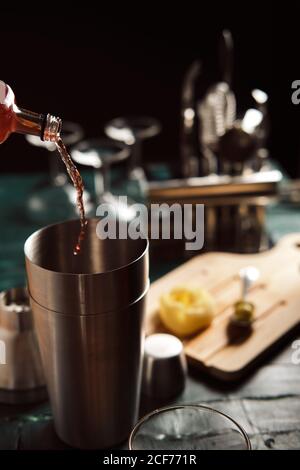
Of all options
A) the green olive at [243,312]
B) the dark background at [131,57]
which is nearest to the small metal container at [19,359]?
the green olive at [243,312]

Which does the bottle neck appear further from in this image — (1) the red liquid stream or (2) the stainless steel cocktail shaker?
(2) the stainless steel cocktail shaker

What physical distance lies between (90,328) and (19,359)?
0.26 m

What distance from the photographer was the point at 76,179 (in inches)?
39.9

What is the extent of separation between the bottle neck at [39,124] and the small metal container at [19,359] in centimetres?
33

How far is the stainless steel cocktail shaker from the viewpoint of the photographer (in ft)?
2.92

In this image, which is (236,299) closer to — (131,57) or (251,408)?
(251,408)

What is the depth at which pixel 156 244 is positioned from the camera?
1.65 meters

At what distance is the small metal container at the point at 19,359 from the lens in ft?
3.61

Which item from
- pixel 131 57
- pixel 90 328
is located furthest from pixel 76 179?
pixel 131 57

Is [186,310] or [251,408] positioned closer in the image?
[251,408]

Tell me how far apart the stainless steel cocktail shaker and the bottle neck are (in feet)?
0.53

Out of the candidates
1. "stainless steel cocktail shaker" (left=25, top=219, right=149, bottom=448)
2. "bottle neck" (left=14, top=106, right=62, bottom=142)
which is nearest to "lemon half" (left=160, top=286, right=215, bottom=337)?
"stainless steel cocktail shaker" (left=25, top=219, right=149, bottom=448)

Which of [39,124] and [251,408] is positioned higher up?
[39,124]
